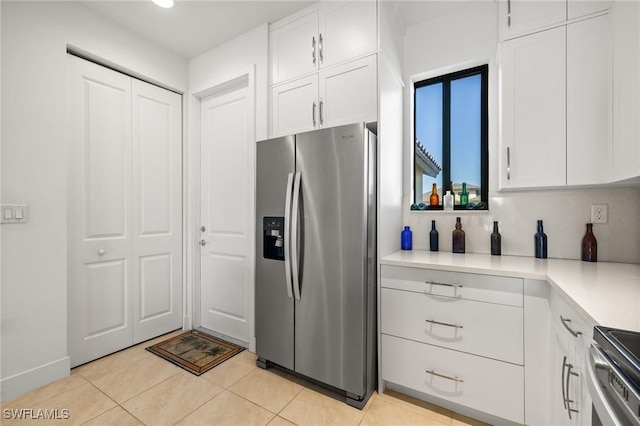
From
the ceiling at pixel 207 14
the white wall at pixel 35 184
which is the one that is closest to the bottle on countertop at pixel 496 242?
the ceiling at pixel 207 14

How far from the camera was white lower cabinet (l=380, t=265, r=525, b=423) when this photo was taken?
4.84ft

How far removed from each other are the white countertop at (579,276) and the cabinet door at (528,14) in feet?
4.58

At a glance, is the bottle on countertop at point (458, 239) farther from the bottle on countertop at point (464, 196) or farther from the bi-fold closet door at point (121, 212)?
the bi-fold closet door at point (121, 212)

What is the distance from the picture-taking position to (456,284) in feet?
5.28

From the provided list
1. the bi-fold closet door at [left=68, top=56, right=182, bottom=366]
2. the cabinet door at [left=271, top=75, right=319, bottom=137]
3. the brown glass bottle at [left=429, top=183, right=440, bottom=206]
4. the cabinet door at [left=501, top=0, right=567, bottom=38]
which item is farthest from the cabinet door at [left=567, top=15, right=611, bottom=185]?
the bi-fold closet door at [left=68, top=56, right=182, bottom=366]

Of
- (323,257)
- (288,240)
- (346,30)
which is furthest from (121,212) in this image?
(346,30)

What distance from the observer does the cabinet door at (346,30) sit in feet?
6.30

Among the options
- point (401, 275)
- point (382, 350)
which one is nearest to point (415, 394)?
point (382, 350)

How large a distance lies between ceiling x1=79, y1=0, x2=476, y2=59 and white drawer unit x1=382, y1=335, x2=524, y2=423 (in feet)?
7.90

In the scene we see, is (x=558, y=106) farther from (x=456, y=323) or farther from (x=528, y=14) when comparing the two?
(x=456, y=323)

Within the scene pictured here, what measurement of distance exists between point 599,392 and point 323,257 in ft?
4.35

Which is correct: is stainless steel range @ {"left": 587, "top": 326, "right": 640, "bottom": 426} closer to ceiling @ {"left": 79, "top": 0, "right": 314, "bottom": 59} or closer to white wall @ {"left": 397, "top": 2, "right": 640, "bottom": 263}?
white wall @ {"left": 397, "top": 2, "right": 640, "bottom": 263}

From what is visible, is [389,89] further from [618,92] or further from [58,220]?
[58,220]

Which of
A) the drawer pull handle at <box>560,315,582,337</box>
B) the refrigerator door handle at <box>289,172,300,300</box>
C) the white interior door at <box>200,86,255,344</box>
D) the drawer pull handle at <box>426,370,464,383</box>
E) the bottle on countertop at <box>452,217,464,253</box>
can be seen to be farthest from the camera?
the white interior door at <box>200,86,255,344</box>
